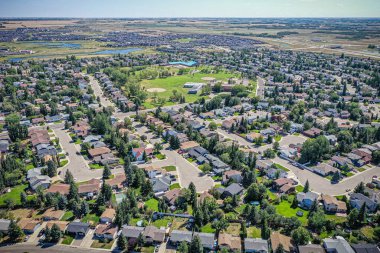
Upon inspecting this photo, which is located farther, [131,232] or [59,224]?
[59,224]

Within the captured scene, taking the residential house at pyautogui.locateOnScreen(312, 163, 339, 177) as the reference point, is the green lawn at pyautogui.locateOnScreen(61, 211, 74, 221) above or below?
below

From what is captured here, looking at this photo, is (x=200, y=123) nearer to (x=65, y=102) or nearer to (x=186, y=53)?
(x=65, y=102)

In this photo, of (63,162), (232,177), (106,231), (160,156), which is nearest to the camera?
(106,231)

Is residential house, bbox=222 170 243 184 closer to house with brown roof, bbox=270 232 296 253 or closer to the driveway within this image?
house with brown roof, bbox=270 232 296 253

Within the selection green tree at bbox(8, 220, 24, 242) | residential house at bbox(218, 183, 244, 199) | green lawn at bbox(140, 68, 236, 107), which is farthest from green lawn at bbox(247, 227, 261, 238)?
green lawn at bbox(140, 68, 236, 107)

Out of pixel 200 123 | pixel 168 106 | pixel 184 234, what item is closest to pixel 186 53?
pixel 168 106

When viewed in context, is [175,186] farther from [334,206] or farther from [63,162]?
[334,206]

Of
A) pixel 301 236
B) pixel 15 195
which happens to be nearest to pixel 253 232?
pixel 301 236
